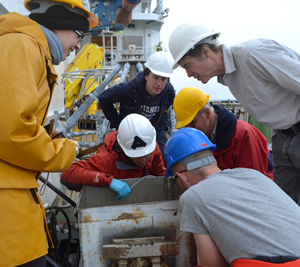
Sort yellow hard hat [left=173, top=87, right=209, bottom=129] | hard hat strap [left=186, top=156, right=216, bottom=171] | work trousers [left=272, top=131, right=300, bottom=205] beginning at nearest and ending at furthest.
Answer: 1. hard hat strap [left=186, top=156, right=216, bottom=171]
2. work trousers [left=272, top=131, right=300, bottom=205]
3. yellow hard hat [left=173, top=87, right=209, bottom=129]

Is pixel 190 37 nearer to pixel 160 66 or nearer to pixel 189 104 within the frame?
pixel 189 104

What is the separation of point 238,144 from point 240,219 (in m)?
1.09

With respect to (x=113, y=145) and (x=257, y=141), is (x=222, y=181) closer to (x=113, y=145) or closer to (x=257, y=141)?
(x=257, y=141)

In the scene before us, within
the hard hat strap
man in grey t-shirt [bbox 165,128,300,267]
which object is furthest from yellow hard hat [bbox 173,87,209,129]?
man in grey t-shirt [bbox 165,128,300,267]

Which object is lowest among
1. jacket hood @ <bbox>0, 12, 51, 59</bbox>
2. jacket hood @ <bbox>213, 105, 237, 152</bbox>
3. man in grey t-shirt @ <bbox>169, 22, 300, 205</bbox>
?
jacket hood @ <bbox>213, 105, 237, 152</bbox>

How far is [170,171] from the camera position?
1954mm

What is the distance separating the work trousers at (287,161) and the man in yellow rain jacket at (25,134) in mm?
1410

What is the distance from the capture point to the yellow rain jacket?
1.21 meters

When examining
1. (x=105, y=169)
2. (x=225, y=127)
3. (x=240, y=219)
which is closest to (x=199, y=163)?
(x=240, y=219)

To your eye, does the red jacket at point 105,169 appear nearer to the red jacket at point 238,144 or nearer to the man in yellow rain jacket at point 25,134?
the red jacket at point 238,144

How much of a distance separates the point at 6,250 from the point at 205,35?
168 cm

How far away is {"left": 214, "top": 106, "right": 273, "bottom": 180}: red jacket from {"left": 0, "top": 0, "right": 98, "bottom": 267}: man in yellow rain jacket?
1.29 meters

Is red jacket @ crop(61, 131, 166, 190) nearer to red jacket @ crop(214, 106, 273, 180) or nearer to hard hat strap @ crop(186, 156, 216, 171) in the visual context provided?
red jacket @ crop(214, 106, 273, 180)

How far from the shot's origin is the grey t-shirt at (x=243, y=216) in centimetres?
132
